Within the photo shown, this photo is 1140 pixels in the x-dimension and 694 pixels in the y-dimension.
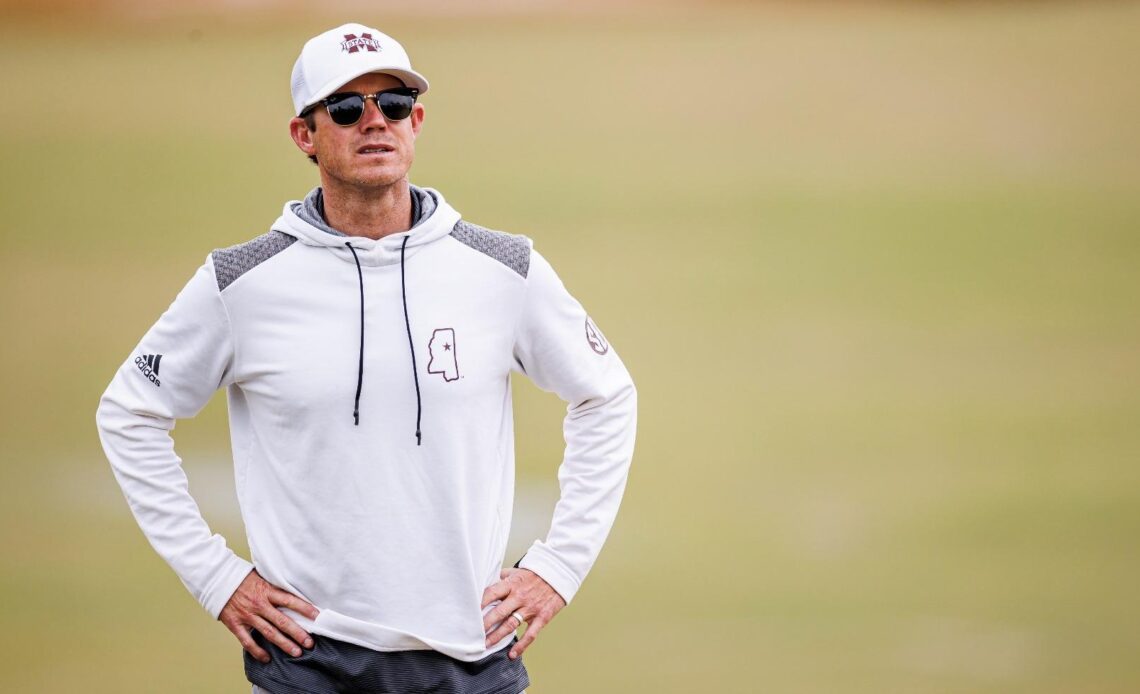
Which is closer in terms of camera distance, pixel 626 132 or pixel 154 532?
pixel 154 532

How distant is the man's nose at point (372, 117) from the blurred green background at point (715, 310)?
1.59 metres

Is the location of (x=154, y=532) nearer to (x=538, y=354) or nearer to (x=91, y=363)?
(x=538, y=354)

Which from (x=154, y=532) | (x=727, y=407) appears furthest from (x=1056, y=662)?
(x=154, y=532)

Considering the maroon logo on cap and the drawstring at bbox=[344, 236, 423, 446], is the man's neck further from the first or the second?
the maroon logo on cap

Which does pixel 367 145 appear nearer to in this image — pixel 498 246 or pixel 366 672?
pixel 498 246

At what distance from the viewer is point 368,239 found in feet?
6.21

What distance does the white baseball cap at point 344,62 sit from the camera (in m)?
1.88

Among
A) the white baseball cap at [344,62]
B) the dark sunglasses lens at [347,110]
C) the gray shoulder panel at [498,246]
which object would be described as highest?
the white baseball cap at [344,62]

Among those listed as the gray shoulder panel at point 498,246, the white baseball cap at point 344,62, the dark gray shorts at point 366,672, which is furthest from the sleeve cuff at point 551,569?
the white baseball cap at point 344,62

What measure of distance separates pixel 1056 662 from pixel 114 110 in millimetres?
2530

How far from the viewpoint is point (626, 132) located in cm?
353

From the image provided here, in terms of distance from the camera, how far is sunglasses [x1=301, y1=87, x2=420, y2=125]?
6.21 ft

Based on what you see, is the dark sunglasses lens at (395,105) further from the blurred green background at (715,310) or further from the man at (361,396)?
the blurred green background at (715,310)

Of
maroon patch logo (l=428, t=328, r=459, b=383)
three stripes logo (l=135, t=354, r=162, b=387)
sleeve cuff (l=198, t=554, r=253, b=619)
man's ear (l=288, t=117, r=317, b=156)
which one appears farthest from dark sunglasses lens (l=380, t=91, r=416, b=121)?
sleeve cuff (l=198, t=554, r=253, b=619)
